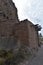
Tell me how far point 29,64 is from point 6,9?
17346 mm

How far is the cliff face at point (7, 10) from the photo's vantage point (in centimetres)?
2598

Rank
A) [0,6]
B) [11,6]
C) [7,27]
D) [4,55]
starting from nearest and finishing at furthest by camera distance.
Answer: [4,55]
[7,27]
[0,6]
[11,6]

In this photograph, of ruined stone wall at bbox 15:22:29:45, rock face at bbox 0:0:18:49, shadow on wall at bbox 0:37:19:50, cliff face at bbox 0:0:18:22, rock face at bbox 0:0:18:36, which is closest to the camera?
shadow on wall at bbox 0:37:19:50

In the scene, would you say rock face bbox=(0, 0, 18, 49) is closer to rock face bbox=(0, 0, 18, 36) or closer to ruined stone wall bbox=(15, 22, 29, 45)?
rock face bbox=(0, 0, 18, 36)

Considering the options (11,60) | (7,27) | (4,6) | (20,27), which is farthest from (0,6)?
(11,60)

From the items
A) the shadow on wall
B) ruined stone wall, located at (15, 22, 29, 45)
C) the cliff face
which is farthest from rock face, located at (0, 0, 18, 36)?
the shadow on wall

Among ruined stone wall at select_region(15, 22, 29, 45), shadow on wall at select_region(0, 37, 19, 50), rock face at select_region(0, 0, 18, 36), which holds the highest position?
rock face at select_region(0, 0, 18, 36)

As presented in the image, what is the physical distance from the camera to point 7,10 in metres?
28.8

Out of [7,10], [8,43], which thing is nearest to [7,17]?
[7,10]

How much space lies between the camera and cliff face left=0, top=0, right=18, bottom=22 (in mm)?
25975

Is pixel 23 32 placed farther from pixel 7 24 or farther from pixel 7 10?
pixel 7 10

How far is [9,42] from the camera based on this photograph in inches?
627

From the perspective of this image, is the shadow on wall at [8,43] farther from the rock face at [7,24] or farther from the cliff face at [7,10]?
the cliff face at [7,10]

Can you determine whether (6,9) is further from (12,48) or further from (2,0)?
(12,48)
